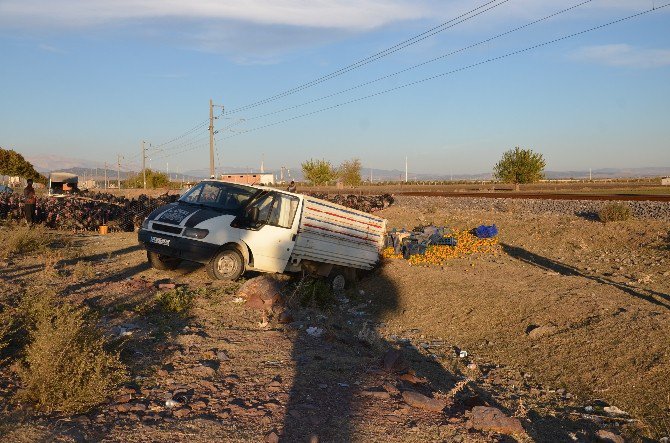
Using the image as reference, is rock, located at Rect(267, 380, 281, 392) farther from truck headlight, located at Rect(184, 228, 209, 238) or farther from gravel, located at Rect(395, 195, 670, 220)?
gravel, located at Rect(395, 195, 670, 220)

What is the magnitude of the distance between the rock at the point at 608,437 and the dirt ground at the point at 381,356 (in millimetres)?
238

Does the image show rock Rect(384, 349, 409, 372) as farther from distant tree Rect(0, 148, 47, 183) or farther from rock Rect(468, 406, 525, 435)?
distant tree Rect(0, 148, 47, 183)

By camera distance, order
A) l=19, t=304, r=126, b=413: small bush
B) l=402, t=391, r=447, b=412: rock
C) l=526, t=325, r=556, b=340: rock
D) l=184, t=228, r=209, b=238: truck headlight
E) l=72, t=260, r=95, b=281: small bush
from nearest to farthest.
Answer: l=19, t=304, r=126, b=413: small bush, l=402, t=391, r=447, b=412: rock, l=526, t=325, r=556, b=340: rock, l=72, t=260, r=95, b=281: small bush, l=184, t=228, r=209, b=238: truck headlight

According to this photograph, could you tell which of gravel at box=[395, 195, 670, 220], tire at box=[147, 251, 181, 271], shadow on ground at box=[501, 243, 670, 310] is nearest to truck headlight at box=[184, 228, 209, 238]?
tire at box=[147, 251, 181, 271]

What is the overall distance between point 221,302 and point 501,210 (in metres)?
21.2

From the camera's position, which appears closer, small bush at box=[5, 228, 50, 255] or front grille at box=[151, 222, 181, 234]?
front grille at box=[151, 222, 181, 234]

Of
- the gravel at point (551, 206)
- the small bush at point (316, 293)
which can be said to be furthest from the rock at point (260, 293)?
the gravel at point (551, 206)

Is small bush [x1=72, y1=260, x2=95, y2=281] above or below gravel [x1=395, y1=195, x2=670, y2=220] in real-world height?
below

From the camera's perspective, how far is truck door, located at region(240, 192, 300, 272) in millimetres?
12359

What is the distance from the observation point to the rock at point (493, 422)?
19.6ft

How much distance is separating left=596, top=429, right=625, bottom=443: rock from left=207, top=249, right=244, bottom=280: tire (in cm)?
728

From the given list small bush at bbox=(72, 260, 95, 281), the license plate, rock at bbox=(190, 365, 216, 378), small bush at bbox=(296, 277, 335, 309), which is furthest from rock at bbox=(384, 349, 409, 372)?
small bush at bbox=(72, 260, 95, 281)

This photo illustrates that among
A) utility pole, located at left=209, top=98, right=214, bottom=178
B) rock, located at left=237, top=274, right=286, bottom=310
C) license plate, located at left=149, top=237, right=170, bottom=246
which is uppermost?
utility pole, located at left=209, top=98, right=214, bottom=178

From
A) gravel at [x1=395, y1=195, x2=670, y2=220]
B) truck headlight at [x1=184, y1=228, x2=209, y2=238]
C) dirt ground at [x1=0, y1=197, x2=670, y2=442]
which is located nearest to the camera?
dirt ground at [x1=0, y1=197, x2=670, y2=442]
